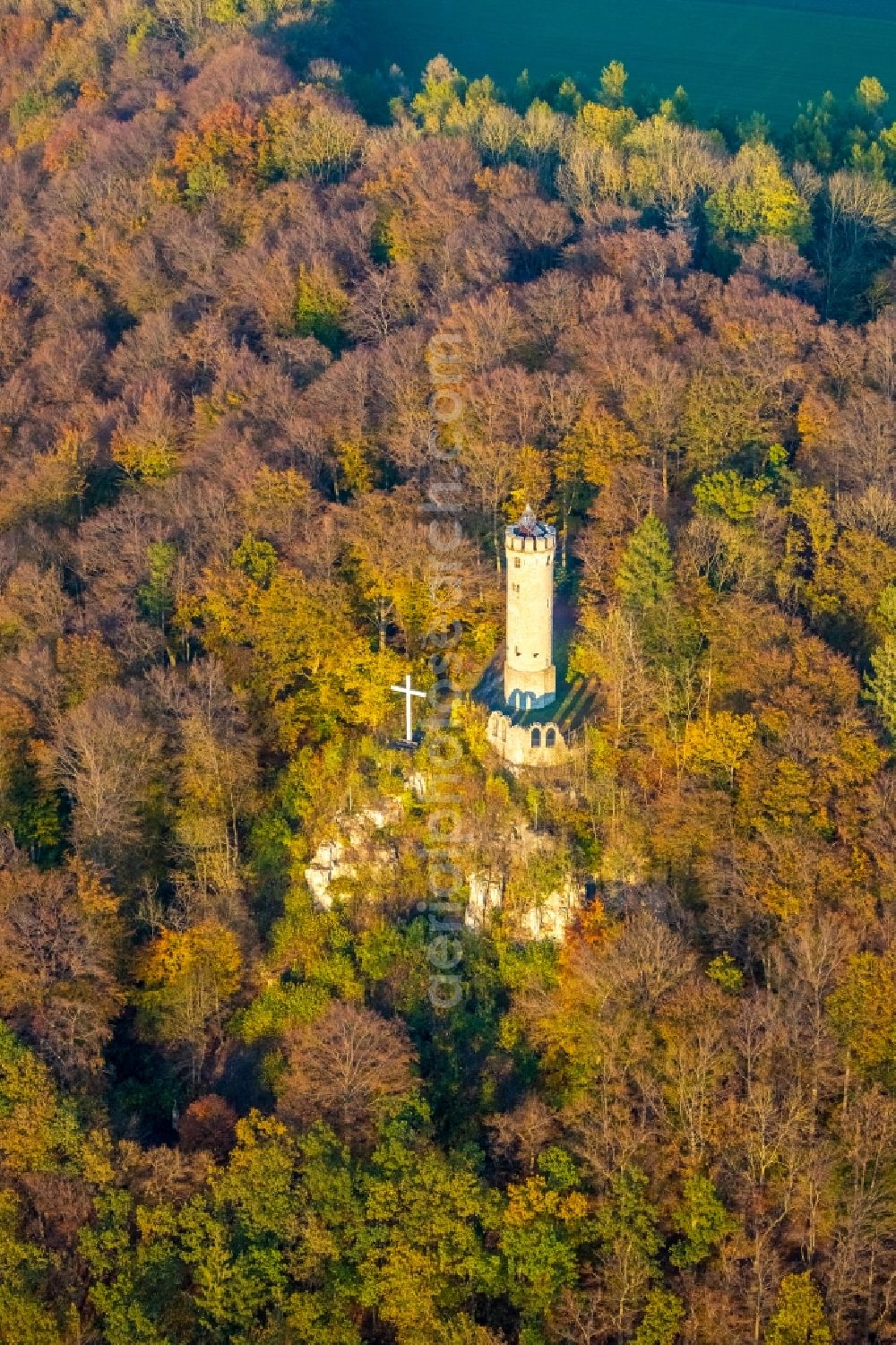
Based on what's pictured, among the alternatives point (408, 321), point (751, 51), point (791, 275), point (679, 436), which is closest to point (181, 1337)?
point (679, 436)

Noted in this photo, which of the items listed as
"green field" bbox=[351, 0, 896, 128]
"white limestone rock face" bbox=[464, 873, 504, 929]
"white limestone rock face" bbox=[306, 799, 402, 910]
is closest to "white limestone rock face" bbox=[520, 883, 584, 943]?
"white limestone rock face" bbox=[464, 873, 504, 929]

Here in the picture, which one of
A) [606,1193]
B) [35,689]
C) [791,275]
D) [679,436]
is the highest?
[791,275]

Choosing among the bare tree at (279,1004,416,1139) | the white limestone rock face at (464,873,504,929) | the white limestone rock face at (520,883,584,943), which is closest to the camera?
the bare tree at (279,1004,416,1139)

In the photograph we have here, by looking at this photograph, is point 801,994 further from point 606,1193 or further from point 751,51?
point 751,51

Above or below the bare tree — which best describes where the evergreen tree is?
above

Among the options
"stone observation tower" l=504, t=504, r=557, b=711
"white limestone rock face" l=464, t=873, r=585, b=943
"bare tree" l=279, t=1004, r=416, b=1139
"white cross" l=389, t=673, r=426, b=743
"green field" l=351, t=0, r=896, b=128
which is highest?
"green field" l=351, t=0, r=896, b=128

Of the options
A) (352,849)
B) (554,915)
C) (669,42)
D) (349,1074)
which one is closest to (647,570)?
(554,915)

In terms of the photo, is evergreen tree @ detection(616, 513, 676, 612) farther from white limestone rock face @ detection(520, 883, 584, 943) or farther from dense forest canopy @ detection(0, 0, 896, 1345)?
white limestone rock face @ detection(520, 883, 584, 943)
